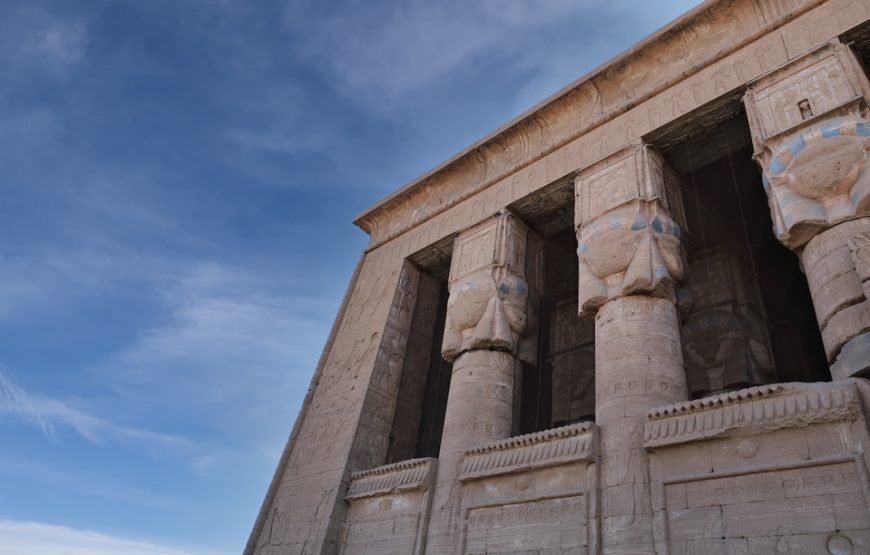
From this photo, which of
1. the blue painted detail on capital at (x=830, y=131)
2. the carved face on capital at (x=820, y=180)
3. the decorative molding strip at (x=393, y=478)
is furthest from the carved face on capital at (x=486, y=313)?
the blue painted detail on capital at (x=830, y=131)

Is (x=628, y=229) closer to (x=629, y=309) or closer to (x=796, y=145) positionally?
(x=629, y=309)

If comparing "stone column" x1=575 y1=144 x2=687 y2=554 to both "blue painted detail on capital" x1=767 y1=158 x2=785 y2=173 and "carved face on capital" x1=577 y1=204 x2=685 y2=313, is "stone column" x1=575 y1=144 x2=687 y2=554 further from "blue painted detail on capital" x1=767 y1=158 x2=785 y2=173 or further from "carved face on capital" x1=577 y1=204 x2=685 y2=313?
"blue painted detail on capital" x1=767 y1=158 x2=785 y2=173

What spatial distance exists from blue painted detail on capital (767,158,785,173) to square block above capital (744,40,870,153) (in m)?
0.24

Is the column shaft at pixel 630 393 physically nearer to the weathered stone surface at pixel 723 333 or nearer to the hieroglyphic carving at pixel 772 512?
the hieroglyphic carving at pixel 772 512

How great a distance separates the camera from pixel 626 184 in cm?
794

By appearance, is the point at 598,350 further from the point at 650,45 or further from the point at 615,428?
the point at 650,45

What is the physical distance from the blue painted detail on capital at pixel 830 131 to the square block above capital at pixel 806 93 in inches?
6.7

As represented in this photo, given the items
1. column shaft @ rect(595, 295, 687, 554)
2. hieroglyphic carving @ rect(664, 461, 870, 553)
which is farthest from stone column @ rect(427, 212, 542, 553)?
hieroglyphic carving @ rect(664, 461, 870, 553)

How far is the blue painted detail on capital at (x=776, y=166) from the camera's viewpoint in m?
6.28

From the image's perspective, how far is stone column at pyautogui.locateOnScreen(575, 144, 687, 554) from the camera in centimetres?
569

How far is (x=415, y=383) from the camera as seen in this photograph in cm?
1012

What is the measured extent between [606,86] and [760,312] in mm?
4389

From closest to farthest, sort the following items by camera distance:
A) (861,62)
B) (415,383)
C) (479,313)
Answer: (861,62) → (479,313) → (415,383)

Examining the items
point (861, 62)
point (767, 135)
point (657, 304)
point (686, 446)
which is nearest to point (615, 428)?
point (686, 446)
